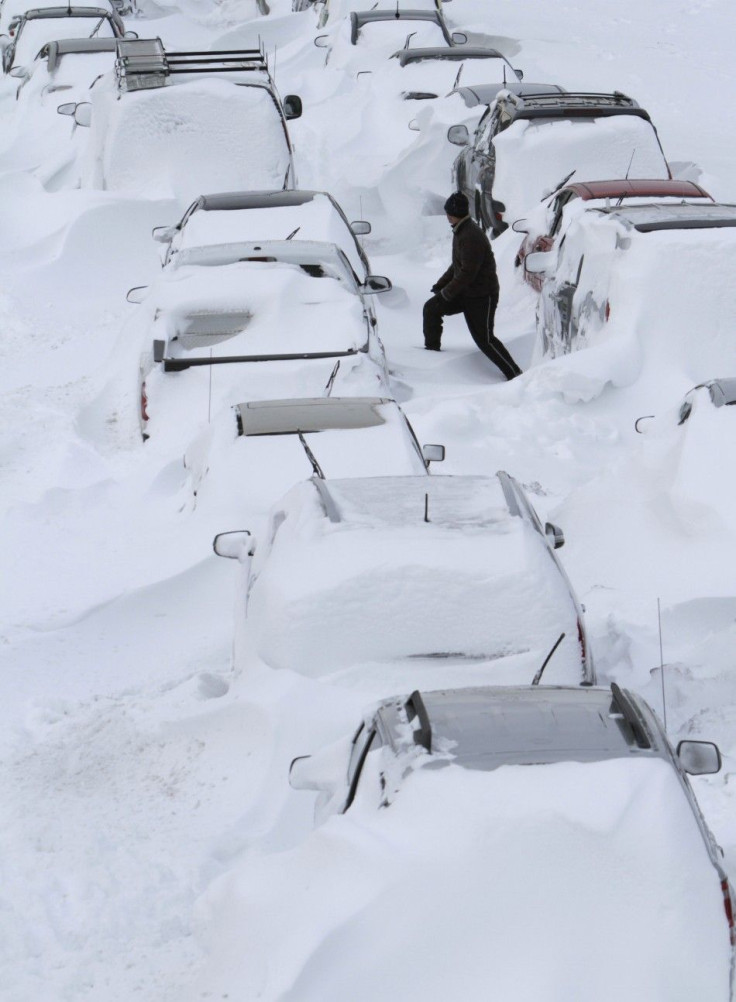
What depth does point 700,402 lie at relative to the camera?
698cm

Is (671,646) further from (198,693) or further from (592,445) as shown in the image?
(592,445)

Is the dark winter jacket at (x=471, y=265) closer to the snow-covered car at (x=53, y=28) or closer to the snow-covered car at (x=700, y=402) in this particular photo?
the snow-covered car at (x=700, y=402)

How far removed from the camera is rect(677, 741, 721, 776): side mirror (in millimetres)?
3773

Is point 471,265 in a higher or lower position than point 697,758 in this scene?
lower

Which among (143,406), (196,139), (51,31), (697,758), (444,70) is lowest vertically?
(444,70)

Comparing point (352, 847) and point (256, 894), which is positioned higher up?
point (352, 847)

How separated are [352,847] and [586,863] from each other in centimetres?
56

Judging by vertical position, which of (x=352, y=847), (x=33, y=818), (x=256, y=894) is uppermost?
(x=352, y=847)

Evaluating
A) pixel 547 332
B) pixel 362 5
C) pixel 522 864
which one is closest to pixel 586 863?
pixel 522 864

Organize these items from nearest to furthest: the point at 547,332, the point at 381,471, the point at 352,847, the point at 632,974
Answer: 1. the point at 632,974
2. the point at 352,847
3. the point at 381,471
4. the point at 547,332

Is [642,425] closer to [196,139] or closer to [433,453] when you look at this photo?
[433,453]

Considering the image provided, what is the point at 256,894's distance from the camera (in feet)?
11.3

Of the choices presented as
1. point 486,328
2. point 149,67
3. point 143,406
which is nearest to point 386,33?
point 149,67

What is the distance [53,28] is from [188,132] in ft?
26.6
